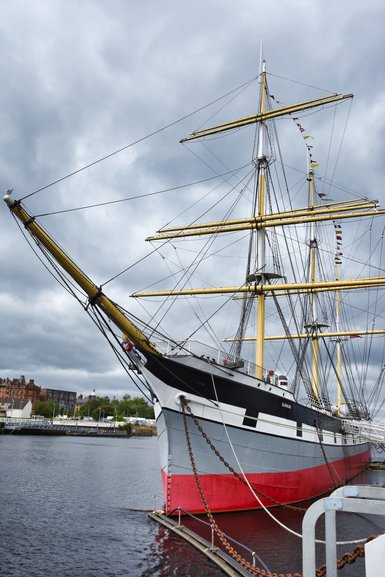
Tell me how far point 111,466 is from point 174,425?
93.1 ft

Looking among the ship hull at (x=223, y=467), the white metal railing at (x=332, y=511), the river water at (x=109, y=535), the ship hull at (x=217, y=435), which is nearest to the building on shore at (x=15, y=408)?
the river water at (x=109, y=535)

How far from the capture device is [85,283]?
1408 cm

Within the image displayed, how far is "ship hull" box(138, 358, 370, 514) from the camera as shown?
582 inches

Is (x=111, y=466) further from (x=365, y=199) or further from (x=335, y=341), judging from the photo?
(x=365, y=199)

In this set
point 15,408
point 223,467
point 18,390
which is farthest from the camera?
point 18,390

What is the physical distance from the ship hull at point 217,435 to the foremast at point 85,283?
84cm

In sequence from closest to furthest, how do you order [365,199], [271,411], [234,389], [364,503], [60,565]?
[364,503]
[60,565]
[234,389]
[271,411]
[365,199]

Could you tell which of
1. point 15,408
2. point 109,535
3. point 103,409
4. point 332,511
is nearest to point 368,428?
point 109,535

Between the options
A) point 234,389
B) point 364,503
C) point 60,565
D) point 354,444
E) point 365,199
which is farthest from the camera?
point 354,444

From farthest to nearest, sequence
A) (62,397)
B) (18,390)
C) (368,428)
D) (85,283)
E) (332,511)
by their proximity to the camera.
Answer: (62,397)
(18,390)
(368,428)
(85,283)
(332,511)

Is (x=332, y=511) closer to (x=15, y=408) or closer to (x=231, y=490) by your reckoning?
(x=231, y=490)

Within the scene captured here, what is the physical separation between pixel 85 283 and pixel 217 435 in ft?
20.6

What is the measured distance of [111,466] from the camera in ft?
132

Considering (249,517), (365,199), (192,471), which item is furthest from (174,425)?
(365,199)
